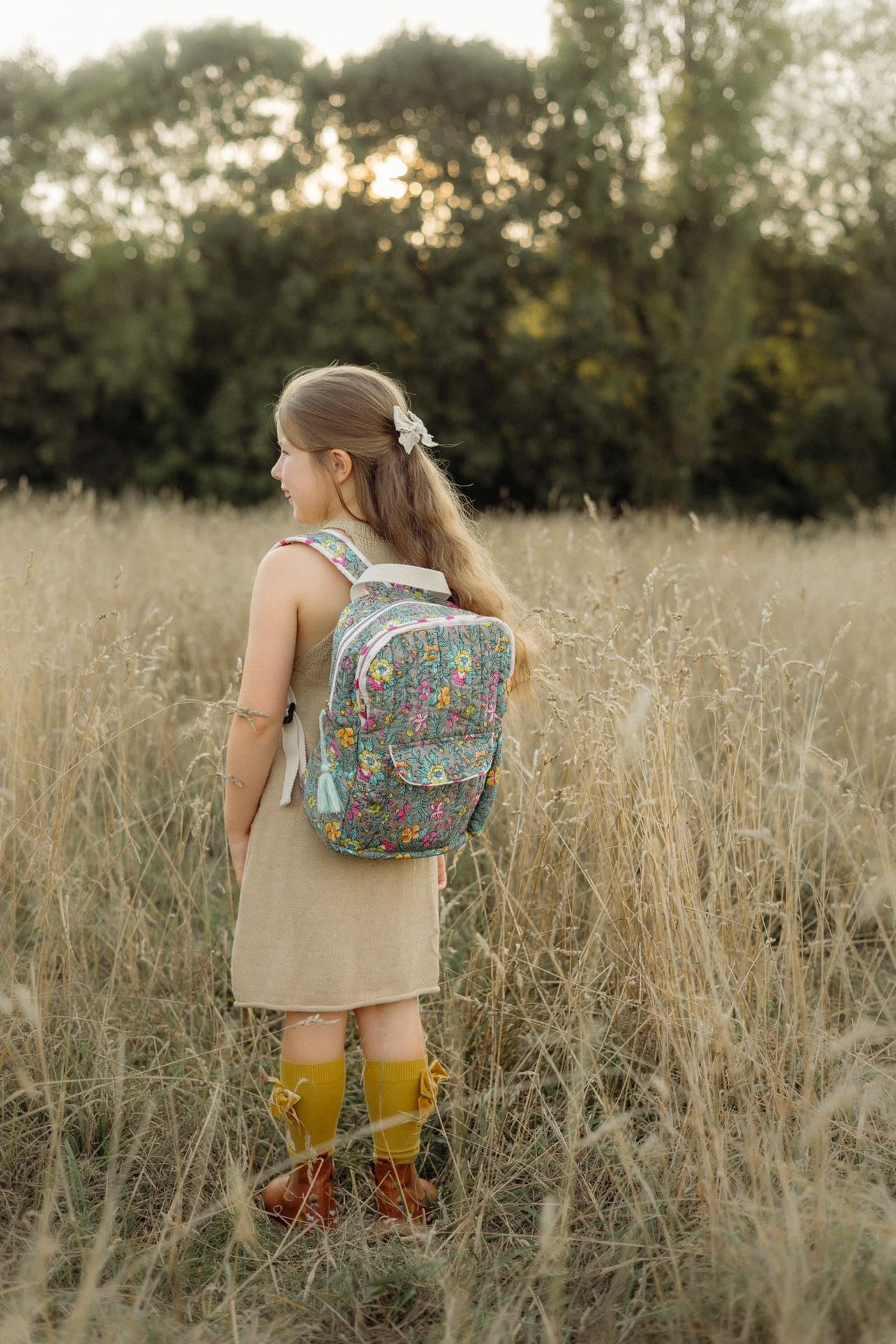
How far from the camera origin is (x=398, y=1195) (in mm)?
2012

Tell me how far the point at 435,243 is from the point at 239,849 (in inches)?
583

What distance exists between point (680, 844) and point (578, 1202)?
2.23ft

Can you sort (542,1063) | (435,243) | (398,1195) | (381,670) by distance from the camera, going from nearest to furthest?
1. (381,670)
2. (398,1195)
3. (542,1063)
4. (435,243)

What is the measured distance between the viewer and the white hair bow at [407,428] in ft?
6.58

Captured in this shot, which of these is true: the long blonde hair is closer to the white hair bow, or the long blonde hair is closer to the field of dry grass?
the white hair bow

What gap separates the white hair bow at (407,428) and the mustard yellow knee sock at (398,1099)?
1.14m

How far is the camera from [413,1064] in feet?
6.70

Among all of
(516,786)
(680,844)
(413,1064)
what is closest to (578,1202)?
(413,1064)

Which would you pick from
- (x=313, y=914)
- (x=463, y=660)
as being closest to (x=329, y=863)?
(x=313, y=914)

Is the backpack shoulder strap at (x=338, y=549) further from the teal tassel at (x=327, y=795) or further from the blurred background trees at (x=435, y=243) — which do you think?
the blurred background trees at (x=435, y=243)

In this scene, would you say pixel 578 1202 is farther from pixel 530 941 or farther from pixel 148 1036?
pixel 148 1036

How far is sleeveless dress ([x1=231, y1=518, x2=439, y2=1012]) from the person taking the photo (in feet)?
6.33

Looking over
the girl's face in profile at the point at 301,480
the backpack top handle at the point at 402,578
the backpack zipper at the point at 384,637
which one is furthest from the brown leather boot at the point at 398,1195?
the girl's face in profile at the point at 301,480

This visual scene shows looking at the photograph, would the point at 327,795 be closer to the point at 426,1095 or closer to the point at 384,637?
the point at 384,637
